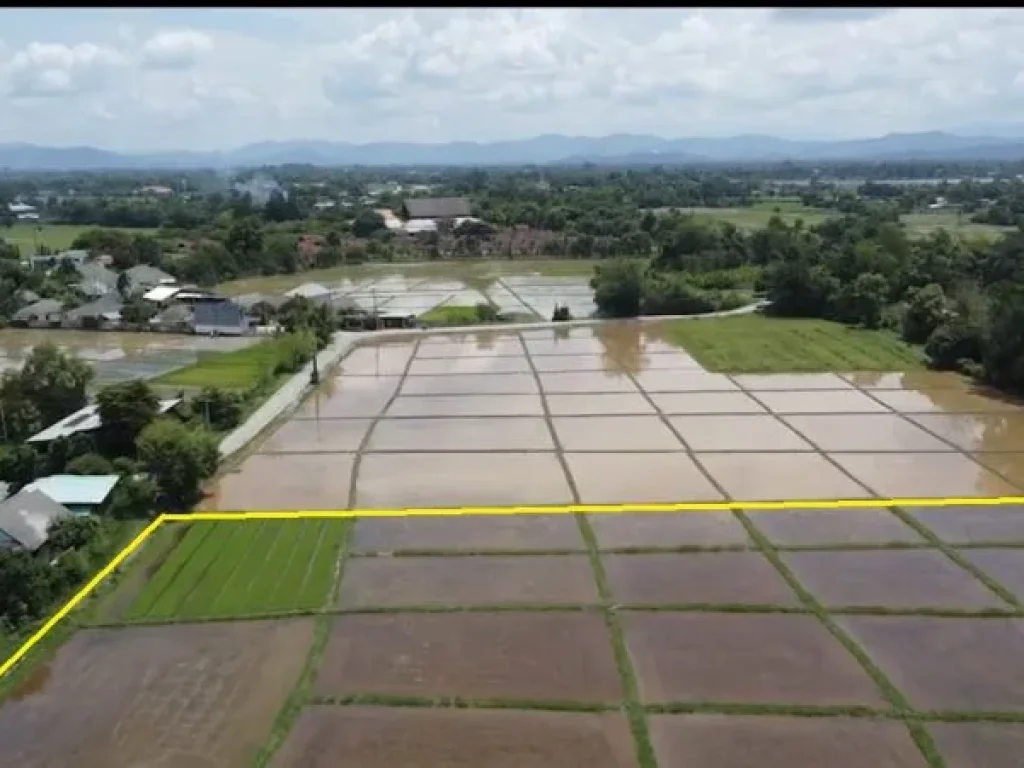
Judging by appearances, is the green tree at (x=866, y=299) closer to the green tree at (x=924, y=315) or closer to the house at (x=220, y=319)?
the green tree at (x=924, y=315)

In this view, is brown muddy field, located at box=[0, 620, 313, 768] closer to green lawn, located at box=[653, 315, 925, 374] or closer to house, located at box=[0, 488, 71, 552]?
house, located at box=[0, 488, 71, 552]

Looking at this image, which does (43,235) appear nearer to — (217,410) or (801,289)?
(217,410)

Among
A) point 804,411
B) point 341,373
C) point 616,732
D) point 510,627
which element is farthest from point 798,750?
point 341,373

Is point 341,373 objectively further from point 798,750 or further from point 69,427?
point 798,750

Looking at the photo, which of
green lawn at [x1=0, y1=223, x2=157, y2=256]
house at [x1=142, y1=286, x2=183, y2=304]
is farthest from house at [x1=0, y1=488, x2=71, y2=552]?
green lawn at [x1=0, y1=223, x2=157, y2=256]

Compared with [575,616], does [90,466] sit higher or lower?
higher

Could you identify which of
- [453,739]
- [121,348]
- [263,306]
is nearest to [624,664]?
[453,739]

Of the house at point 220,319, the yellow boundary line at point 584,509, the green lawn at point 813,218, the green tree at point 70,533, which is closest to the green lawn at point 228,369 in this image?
the house at point 220,319
